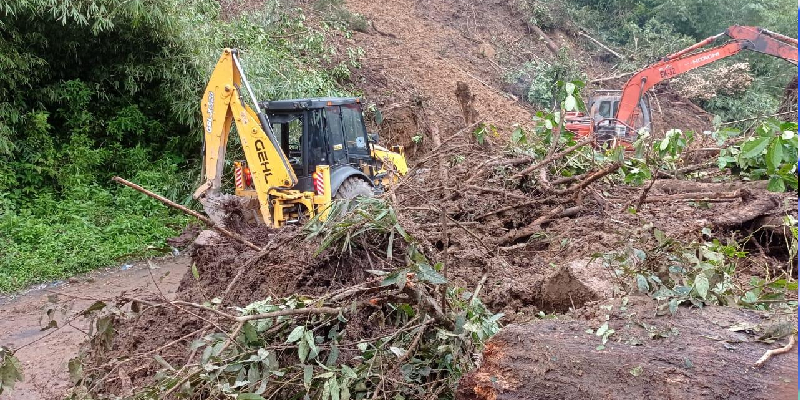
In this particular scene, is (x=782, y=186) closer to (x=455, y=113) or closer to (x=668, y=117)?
(x=455, y=113)

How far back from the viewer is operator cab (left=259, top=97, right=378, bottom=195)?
24.3ft

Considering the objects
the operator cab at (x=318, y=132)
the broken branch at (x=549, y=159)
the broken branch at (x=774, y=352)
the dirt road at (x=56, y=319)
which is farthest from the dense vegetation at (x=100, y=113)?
the broken branch at (x=774, y=352)

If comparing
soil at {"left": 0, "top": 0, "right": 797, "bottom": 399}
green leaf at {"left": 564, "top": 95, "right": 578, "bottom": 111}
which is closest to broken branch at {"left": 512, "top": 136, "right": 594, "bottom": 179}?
soil at {"left": 0, "top": 0, "right": 797, "bottom": 399}

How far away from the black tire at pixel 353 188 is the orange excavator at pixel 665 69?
3.93m

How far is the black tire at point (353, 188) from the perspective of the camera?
24.2ft

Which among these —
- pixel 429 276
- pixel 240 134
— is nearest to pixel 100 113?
pixel 240 134

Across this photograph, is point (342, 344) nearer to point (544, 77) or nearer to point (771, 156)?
point (771, 156)

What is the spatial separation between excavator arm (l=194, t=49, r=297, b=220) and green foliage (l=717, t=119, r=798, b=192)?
451 cm

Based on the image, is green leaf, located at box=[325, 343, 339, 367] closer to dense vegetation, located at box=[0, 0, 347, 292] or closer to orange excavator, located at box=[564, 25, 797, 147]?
dense vegetation, located at box=[0, 0, 347, 292]

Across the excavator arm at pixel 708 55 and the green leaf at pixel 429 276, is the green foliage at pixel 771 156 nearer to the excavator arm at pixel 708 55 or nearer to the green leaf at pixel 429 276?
the green leaf at pixel 429 276

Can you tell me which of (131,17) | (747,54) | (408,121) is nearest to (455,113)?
(408,121)

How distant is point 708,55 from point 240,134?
7838 millimetres

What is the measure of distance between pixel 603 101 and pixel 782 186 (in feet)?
29.4

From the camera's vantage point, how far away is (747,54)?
20.2 meters
